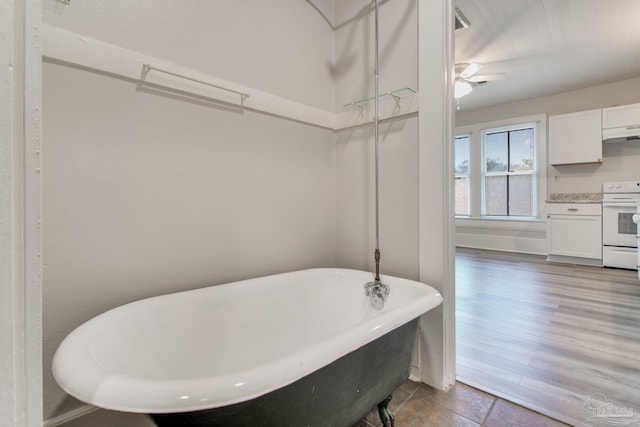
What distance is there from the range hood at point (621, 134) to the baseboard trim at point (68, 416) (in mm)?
5535

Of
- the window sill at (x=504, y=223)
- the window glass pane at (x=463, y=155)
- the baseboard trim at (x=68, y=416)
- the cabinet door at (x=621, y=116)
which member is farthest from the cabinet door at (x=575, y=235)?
the baseboard trim at (x=68, y=416)

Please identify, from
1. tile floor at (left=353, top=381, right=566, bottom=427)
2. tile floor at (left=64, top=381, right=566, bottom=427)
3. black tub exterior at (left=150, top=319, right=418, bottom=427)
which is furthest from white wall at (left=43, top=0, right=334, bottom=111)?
tile floor at (left=353, top=381, right=566, bottom=427)

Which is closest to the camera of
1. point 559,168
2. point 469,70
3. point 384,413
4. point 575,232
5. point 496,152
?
point 384,413

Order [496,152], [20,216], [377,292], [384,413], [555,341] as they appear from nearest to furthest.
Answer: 1. [20,216]
2. [384,413]
3. [377,292]
4. [555,341]
5. [496,152]

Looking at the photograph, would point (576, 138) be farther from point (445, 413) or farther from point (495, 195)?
point (445, 413)

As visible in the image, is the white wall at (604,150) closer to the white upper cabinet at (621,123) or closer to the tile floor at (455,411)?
the white upper cabinet at (621,123)

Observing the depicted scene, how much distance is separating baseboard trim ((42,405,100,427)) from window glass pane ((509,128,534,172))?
5.69m

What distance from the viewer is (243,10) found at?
1481 mm

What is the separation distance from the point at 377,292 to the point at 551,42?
336 centimetres

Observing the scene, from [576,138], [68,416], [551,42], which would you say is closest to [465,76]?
[551,42]

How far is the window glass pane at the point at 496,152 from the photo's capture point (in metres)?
4.97

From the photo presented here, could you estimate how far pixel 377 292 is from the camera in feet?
4.62

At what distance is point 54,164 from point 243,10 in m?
1.10

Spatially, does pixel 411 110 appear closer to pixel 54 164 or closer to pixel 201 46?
pixel 201 46
